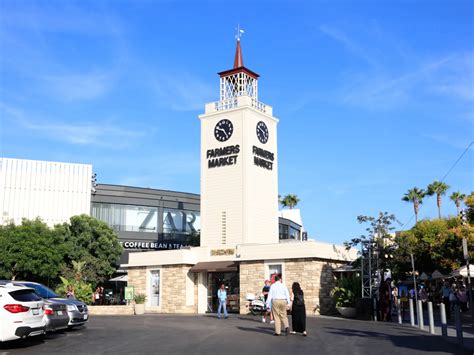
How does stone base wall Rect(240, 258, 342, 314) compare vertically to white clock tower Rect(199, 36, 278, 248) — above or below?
below

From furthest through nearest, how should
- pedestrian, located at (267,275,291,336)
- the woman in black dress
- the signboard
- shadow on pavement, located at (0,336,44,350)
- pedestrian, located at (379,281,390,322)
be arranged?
the signboard
pedestrian, located at (379,281,390,322)
the woman in black dress
pedestrian, located at (267,275,291,336)
shadow on pavement, located at (0,336,44,350)

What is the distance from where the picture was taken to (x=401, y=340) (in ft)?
48.0

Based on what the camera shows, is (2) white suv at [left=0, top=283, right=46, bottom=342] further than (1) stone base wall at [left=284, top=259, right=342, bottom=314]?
No

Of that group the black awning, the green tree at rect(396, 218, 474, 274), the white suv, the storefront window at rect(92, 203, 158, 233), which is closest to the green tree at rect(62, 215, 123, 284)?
the storefront window at rect(92, 203, 158, 233)

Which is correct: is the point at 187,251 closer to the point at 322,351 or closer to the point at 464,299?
the point at 464,299

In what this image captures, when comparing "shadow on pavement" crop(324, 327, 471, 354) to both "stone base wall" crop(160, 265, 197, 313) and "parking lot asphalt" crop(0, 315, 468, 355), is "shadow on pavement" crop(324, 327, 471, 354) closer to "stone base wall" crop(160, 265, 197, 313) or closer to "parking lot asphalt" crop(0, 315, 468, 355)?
"parking lot asphalt" crop(0, 315, 468, 355)

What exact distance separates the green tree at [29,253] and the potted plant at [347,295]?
2212 centimetres

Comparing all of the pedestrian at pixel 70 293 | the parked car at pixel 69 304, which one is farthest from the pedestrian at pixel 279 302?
the pedestrian at pixel 70 293

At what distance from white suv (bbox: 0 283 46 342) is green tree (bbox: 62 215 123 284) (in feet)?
95.3

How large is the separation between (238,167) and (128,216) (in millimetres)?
22378

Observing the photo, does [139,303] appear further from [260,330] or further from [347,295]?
[260,330]

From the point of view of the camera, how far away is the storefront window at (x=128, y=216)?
5281cm

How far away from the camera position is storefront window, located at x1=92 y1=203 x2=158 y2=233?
52.8 m

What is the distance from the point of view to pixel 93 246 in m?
43.8
